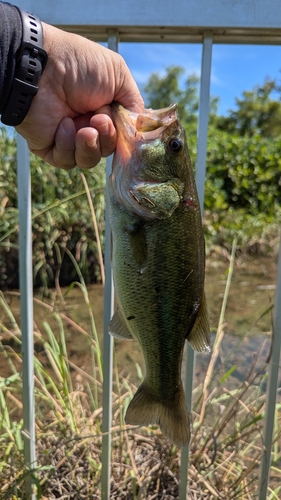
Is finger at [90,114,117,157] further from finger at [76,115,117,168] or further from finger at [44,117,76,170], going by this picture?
finger at [44,117,76,170]

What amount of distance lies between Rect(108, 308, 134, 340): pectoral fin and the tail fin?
0.15 metres

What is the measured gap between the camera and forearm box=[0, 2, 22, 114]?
1.10 m

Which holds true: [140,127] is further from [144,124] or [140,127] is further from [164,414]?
[164,414]

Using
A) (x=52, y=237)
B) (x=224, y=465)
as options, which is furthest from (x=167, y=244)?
(x=52, y=237)

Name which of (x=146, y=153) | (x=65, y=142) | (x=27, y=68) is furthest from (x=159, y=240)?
(x=27, y=68)

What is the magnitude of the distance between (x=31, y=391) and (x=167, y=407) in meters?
0.78

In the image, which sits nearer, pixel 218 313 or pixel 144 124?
pixel 144 124

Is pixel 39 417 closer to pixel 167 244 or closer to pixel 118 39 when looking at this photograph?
pixel 167 244

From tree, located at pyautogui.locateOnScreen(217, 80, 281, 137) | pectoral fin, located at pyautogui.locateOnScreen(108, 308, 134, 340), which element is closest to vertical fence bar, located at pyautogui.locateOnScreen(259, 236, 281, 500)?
pectoral fin, located at pyautogui.locateOnScreen(108, 308, 134, 340)

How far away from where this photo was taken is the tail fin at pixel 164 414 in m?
1.14

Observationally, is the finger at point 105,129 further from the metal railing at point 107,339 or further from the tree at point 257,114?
the tree at point 257,114

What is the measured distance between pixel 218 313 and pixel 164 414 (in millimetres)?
3141

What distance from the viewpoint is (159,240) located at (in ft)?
3.58

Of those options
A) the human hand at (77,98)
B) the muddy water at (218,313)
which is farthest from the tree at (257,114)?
the human hand at (77,98)
